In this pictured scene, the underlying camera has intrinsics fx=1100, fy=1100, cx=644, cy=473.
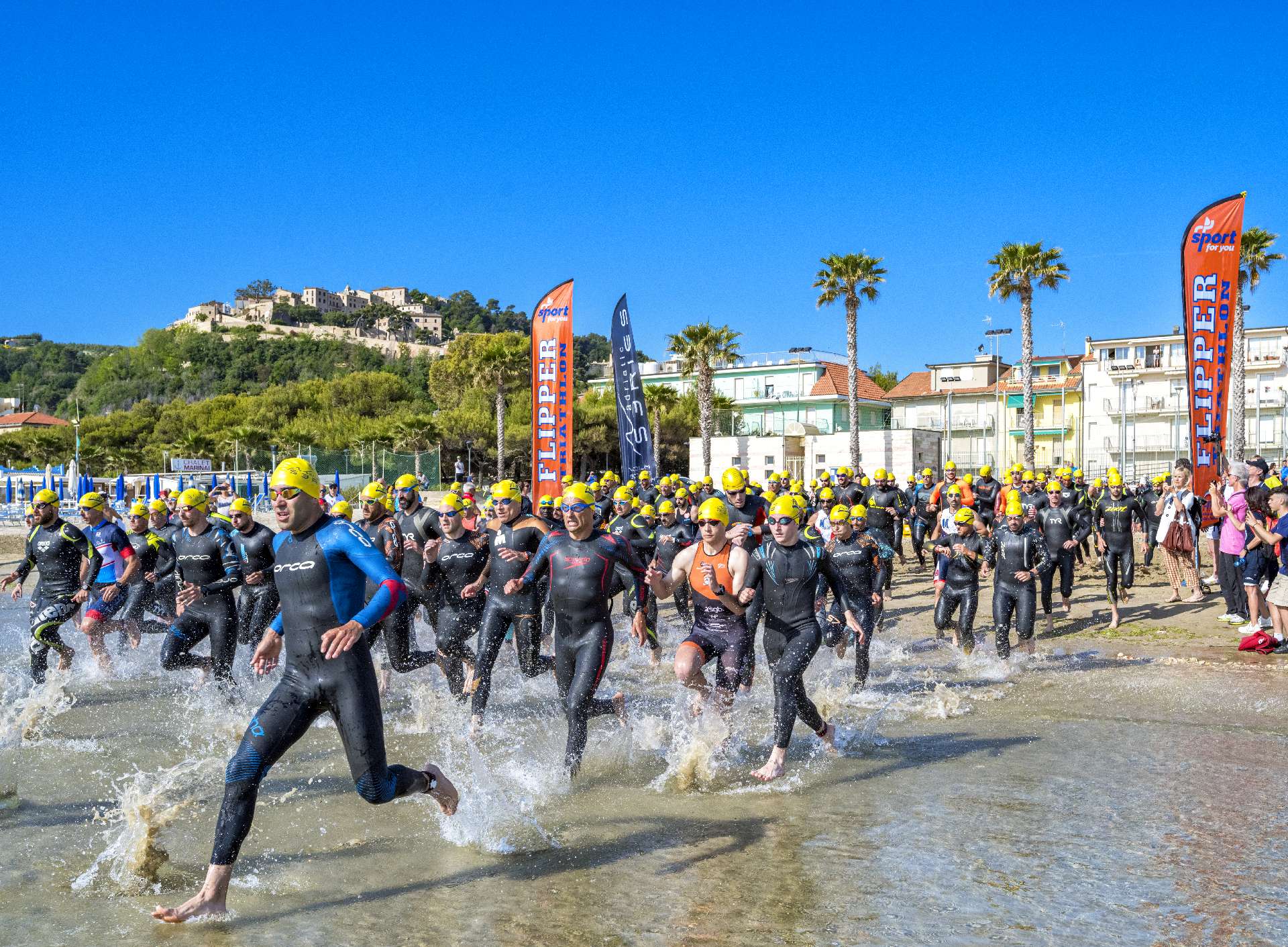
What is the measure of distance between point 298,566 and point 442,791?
1.31 metres

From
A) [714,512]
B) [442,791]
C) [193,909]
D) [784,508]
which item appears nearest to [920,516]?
[784,508]

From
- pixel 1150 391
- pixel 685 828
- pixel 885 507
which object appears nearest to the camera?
pixel 685 828

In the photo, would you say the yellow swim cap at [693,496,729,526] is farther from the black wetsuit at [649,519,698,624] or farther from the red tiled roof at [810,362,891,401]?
the red tiled roof at [810,362,891,401]

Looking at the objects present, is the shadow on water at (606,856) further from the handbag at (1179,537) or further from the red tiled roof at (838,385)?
the red tiled roof at (838,385)

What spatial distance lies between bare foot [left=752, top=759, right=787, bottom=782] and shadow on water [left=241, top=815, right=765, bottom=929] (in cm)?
80

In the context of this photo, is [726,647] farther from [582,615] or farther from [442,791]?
[442,791]

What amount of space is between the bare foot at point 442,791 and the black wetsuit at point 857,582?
563 cm

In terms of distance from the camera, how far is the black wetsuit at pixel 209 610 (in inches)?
353

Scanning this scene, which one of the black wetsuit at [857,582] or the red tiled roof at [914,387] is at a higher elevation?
the red tiled roof at [914,387]

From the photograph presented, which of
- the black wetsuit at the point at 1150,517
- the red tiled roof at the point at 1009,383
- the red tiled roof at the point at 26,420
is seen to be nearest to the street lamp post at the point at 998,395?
the red tiled roof at the point at 1009,383

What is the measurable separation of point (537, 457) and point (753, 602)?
43.0ft

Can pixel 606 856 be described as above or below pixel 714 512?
below

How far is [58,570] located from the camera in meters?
9.32

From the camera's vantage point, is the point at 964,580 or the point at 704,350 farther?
the point at 704,350
